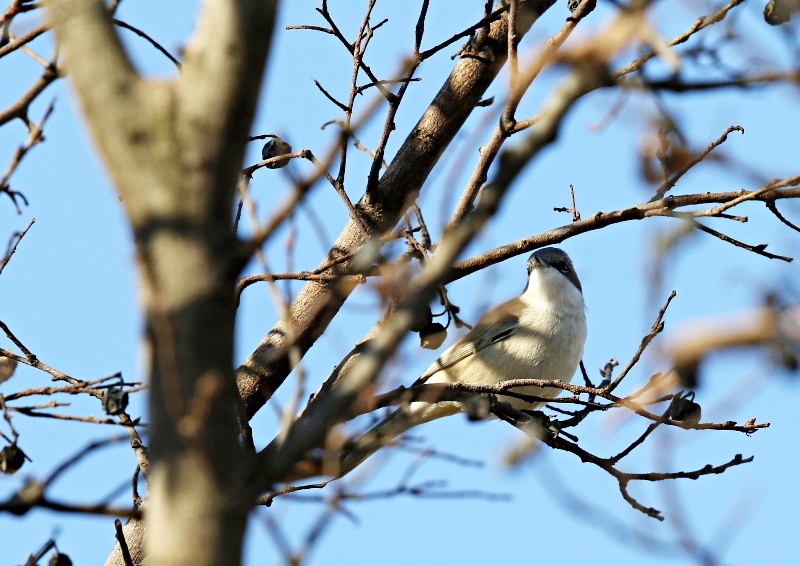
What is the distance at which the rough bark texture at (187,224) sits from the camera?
1729mm

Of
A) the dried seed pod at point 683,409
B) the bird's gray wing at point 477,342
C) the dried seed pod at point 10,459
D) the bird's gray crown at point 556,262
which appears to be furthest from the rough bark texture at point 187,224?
the bird's gray crown at point 556,262

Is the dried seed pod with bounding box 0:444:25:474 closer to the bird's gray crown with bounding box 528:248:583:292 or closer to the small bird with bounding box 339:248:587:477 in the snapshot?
the small bird with bounding box 339:248:587:477

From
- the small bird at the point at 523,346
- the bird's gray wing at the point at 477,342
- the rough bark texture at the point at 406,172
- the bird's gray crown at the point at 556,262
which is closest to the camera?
the rough bark texture at the point at 406,172

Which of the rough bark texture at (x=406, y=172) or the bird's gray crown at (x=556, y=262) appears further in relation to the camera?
the bird's gray crown at (x=556, y=262)

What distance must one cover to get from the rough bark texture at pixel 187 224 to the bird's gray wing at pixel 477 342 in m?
4.46

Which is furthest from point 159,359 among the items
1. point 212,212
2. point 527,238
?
point 527,238

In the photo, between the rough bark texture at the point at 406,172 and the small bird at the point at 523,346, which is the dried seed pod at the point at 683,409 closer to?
the rough bark texture at the point at 406,172

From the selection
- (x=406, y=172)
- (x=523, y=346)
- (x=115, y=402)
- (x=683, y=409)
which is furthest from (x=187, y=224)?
(x=523, y=346)

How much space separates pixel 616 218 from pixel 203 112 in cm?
220

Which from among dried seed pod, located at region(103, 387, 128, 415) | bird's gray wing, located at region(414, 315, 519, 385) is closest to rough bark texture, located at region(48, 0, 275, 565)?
dried seed pod, located at region(103, 387, 128, 415)

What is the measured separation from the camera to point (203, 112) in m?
1.95

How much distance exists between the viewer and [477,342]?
6359 millimetres

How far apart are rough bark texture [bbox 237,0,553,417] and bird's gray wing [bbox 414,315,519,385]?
75.6 inches

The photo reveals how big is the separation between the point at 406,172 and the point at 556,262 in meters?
2.89
